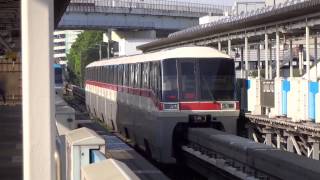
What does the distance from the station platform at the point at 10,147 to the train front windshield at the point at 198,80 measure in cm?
400

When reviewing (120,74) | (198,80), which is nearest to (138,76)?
(198,80)

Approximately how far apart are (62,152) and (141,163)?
459 cm

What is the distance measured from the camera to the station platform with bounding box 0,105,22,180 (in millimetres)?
15871

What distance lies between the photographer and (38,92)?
5727 millimetres

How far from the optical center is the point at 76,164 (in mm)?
7316

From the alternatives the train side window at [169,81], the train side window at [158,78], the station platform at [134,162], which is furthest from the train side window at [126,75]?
the station platform at [134,162]

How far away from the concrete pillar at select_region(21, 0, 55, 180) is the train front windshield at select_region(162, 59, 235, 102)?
38.7 feet

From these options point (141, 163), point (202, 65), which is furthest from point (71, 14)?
point (141, 163)

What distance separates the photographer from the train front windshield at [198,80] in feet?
58.1

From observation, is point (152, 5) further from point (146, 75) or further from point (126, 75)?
point (146, 75)

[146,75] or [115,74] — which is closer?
[146,75]

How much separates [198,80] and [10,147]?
641 cm

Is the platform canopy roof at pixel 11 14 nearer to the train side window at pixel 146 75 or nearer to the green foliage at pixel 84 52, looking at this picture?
the train side window at pixel 146 75

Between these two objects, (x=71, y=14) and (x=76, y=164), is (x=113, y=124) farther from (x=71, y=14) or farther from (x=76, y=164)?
(x=71, y=14)
